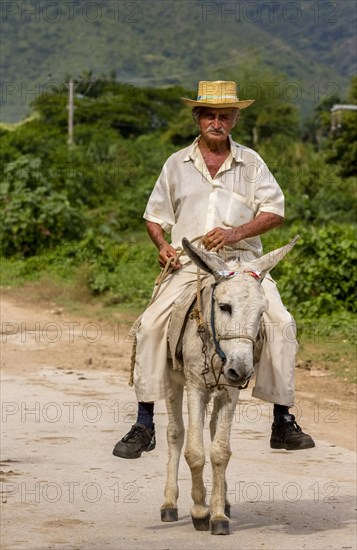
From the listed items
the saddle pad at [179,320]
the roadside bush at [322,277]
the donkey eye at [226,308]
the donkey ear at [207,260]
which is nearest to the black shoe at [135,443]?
the saddle pad at [179,320]

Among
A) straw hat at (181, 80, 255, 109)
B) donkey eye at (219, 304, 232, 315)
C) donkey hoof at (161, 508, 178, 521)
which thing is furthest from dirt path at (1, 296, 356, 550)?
straw hat at (181, 80, 255, 109)

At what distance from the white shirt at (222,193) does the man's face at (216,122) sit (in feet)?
0.58

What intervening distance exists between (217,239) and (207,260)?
0.41 m

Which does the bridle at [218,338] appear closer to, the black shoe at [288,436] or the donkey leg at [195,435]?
the donkey leg at [195,435]

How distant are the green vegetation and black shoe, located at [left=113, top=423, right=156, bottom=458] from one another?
815 cm

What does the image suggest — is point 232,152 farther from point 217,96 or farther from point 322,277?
point 322,277

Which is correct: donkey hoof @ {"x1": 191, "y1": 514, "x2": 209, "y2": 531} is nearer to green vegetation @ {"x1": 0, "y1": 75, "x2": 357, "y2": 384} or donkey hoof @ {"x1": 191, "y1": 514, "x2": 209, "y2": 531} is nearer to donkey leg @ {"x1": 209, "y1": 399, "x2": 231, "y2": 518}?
donkey leg @ {"x1": 209, "y1": 399, "x2": 231, "y2": 518}

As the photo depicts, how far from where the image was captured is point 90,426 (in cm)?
1150

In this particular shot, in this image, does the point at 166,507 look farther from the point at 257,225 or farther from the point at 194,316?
the point at 257,225

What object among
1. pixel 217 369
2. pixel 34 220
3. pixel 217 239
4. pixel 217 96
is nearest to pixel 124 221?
pixel 34 220

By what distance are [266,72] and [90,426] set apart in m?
66.7

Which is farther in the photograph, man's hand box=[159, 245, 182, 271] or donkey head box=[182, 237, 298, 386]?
man's hand box=[159, 245, 182, 271]

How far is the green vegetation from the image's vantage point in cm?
1766

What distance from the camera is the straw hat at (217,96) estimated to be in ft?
26.3
